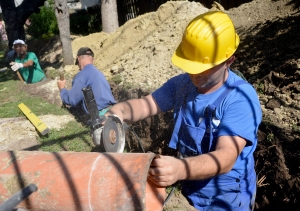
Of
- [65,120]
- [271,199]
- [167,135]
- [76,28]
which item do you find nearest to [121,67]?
[65,120]

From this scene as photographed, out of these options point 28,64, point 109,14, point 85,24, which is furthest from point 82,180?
point 85,24

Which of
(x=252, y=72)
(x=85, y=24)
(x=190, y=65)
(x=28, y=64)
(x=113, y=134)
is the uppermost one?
(x=190, y=65)

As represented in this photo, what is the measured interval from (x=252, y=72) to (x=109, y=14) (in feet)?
25.4

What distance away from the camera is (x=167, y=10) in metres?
10.5

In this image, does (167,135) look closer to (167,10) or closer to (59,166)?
(59,166)

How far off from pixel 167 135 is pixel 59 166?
319 centimetres

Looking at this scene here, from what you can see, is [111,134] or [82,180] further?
[111,134]

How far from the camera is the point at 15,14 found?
1398 centimetres

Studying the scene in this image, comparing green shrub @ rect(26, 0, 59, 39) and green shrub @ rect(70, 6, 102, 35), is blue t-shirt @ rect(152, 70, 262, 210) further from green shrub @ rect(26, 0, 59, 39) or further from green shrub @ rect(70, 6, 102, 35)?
green shrub @ rect(70, 6, 102, 35)

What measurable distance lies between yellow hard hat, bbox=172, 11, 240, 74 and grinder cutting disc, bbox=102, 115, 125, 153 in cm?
67

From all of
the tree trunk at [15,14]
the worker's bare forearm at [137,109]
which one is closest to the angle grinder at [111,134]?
the worker's bare forearm at [137,109]

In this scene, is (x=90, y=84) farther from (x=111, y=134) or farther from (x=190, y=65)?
(x=190, y=65)

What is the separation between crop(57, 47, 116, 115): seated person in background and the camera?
6.07 metres

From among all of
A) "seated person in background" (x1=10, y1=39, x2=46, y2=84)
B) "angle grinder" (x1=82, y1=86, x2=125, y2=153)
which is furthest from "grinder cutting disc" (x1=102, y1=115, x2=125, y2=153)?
"seated person in background" (x1=10, y1=39, x2=46, y2=84)
